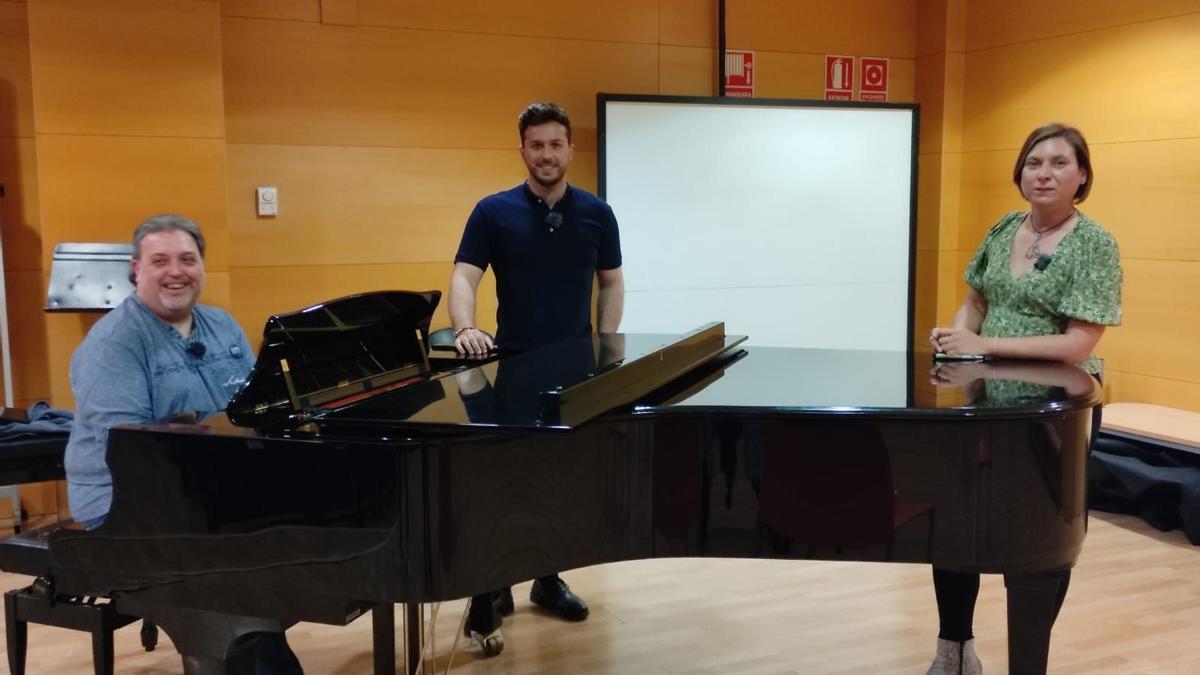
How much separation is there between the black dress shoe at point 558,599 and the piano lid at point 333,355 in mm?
1194

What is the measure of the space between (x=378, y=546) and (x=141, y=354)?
2.56ft

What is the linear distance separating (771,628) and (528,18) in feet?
9.45

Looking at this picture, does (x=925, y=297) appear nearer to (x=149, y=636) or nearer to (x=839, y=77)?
(x=839, y=77)

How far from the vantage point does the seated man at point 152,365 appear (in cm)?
198

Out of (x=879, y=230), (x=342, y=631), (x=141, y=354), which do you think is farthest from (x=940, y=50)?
(x=141, y=354)

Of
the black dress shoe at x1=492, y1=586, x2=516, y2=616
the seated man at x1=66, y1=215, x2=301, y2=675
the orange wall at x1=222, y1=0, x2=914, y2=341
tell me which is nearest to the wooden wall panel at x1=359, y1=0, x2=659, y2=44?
the orange wall at x1=222, y1=0, x2=914, y2=341

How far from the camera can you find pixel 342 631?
2.99m

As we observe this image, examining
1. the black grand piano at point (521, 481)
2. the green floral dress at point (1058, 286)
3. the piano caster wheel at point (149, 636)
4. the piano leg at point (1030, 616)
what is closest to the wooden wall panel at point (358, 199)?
the piano caster wheel at point (149, 636)

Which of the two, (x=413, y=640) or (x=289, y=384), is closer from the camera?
(x=289, y=384)

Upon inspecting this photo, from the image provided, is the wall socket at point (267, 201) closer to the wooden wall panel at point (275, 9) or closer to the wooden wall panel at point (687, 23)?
the wooden wall panel at point (275, 9)

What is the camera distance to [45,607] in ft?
7.45

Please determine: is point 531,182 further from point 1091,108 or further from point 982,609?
point 1091,108

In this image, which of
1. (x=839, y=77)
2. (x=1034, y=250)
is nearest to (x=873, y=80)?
(x=839, y=77)

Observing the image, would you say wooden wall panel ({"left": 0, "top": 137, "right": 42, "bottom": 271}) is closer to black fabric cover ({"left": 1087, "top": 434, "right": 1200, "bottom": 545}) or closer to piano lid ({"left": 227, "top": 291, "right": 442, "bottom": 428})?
piano lid ({"left": 227, "top": 291, "right": 442, "bottom": 428})
